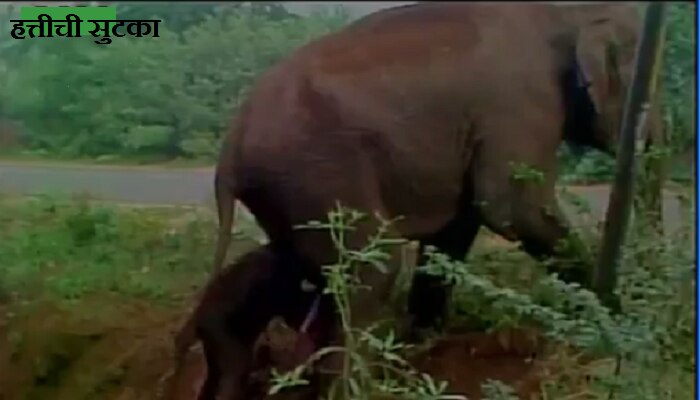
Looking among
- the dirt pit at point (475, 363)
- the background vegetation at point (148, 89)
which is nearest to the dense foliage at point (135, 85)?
the background vegetation at point (148, 89)

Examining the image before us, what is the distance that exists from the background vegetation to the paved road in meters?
0.02

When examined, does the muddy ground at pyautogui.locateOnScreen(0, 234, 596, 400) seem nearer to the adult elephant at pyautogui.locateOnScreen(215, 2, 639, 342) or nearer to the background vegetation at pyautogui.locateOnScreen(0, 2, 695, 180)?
the adult elephant at pyautogui.locateOnScreen(215, 2, 639, 342)

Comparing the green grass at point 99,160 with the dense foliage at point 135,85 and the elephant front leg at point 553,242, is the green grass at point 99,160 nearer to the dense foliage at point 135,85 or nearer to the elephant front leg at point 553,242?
the dense foliage at point 135,85

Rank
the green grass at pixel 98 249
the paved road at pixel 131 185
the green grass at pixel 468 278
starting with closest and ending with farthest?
the green grass at pixel 468 278, the paved road at pixel 131 185, the green grass at pixel 98 249

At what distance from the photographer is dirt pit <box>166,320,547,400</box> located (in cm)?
188

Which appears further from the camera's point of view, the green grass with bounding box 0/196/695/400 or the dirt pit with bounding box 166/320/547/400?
the dirt pit with bounding box 166/320/547/400

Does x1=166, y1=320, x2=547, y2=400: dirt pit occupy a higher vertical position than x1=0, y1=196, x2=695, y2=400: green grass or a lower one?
lower

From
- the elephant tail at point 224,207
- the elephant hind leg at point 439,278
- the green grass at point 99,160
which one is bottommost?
the elephant hind leg at point 439,278

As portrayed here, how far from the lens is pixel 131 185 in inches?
71.2

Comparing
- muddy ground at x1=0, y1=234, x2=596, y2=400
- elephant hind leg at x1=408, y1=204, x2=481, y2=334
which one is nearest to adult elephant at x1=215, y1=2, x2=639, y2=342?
elephant hind leg at x1=408, y1=204, x2=481, y2=334

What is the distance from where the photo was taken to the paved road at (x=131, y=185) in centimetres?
180

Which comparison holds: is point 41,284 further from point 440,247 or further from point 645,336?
point 645,336

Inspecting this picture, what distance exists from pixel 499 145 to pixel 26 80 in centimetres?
56

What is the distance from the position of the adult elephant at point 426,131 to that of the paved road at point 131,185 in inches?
1.3
